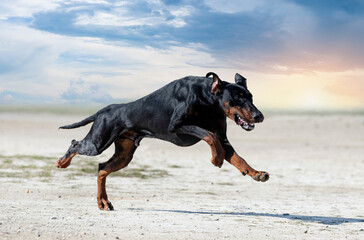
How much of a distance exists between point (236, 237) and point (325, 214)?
3.61m

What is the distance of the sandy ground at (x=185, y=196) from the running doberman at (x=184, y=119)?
1.14 m

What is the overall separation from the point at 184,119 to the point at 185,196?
519 cm

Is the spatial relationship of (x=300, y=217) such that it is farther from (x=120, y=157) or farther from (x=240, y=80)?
(x=120, y=157)

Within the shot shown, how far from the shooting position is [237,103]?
28.1ft

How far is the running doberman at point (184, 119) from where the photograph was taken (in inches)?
336

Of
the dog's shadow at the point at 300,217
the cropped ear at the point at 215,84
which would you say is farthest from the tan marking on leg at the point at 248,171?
the dog's shadow at the point at 300,217

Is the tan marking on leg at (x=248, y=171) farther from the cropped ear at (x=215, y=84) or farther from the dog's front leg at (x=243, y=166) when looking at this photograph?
the cropped ear at (x=215, y=84)

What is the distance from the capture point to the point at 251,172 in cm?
856

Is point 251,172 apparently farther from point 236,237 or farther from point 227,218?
point 227,218

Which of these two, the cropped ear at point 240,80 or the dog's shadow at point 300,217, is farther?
the dog's shadow at point 300,217

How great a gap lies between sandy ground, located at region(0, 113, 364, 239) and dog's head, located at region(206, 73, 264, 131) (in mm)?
1726

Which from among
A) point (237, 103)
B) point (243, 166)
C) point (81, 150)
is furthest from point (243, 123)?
point (81, 150)

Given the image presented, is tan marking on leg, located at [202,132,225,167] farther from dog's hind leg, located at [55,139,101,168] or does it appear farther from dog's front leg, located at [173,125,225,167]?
dog's hind leg, located at [55,139,101,168]

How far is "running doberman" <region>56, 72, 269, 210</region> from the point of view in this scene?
855cm
